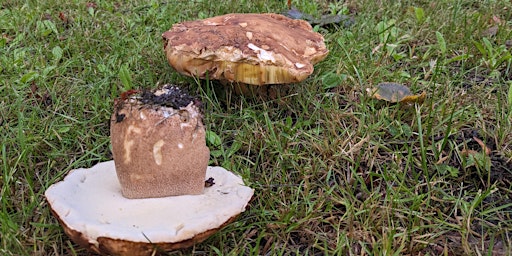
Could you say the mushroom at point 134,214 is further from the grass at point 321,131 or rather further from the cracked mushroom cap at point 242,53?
the cracked mushroom cap at point 242,53

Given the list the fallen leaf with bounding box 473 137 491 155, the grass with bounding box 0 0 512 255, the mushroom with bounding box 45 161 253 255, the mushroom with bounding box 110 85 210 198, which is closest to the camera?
the mushroom with bounding box 45 161 253 255

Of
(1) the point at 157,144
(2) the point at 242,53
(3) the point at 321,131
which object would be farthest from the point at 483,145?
(1) the point at 157,144

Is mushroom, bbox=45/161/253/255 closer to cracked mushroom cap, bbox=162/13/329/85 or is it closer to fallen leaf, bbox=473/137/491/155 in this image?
cracked mushroom cap, bbox=162/13/329/85

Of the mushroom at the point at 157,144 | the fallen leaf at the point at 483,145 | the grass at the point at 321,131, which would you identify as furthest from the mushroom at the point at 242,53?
the fallen leaf at the point at 483,145

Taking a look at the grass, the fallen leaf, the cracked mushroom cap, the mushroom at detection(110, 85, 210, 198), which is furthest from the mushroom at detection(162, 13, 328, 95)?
the fallen leaf

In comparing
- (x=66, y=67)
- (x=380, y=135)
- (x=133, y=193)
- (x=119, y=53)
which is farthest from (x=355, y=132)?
(x=66, y=67)

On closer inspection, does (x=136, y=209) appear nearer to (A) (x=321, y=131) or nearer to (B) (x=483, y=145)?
(A) (x=321, y=131)

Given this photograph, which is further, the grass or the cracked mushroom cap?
the cracked mushroom cap
